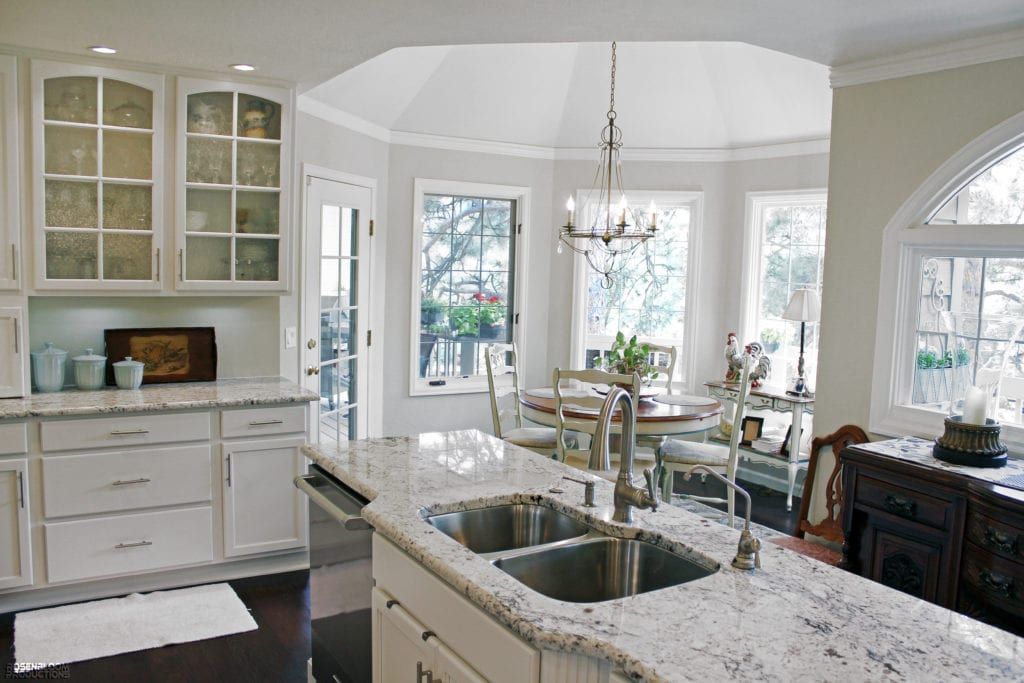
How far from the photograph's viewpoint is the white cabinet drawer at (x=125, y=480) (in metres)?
3.50

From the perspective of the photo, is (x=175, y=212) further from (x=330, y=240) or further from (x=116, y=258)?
(x=330, y=240)

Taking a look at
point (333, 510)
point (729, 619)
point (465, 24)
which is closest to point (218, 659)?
point (333, 510)

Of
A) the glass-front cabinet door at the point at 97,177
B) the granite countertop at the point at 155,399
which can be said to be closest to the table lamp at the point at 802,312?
the granite countertop at the point at 155,399

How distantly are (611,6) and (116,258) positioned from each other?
2523 mm

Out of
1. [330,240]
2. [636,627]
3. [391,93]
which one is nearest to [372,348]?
[330,240]

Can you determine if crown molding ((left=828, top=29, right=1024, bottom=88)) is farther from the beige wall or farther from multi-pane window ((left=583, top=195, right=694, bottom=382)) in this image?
multi-pane window ((left=583, top=195, right=694, bottom=382))

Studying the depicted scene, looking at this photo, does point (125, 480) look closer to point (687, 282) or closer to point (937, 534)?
point (937, 534)

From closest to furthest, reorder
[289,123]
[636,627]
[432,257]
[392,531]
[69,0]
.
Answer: [636,627] → [392,531] → [69,0] → [289,123] → [432,257]

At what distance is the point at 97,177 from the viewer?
376cm

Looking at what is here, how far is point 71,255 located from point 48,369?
0.54 meters

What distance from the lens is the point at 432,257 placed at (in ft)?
19.5

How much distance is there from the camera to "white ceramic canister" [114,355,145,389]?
3.94 m

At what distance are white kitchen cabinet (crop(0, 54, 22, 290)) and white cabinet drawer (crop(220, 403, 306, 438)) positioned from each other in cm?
109

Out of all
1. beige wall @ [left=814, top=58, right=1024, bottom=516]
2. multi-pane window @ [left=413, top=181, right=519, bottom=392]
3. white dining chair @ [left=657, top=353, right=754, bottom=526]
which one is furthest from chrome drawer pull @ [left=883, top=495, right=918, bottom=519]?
multi-pane window @ [left=413, top=181, right=519, bottom=392]
